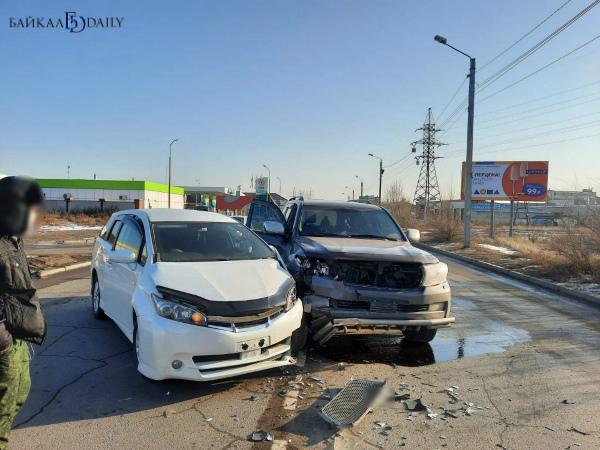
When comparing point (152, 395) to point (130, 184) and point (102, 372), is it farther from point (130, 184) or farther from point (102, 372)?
point (130, 184)

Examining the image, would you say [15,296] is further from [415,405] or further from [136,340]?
[415,405]

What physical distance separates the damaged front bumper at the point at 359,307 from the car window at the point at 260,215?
325 cm

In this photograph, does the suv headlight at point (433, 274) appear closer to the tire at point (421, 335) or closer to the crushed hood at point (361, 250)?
the crushed hood at point (361, 250)

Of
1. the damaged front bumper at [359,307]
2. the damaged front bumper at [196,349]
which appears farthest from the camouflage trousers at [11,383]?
the damaged front bumper at [359,307]

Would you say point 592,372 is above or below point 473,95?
below

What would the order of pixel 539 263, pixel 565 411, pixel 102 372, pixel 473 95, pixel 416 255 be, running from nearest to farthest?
1. pixel 565 411
2. pixel 102 372
3. pixel 416 255
4. pixel 539 263
5. pixel 473 95

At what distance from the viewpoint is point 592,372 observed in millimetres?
5176

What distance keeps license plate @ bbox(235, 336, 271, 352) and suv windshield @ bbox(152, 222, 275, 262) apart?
4.22 ft

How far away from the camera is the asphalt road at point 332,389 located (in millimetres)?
3492

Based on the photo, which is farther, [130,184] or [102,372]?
[130,184]

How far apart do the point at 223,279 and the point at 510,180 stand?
36128 mm

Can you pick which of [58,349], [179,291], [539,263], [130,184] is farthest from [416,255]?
[130,184]

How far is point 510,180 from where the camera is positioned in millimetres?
35969

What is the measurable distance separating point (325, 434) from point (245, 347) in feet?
3.46
